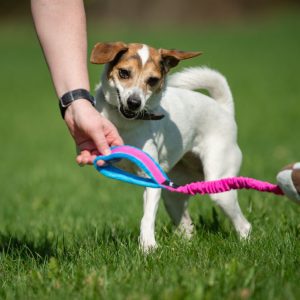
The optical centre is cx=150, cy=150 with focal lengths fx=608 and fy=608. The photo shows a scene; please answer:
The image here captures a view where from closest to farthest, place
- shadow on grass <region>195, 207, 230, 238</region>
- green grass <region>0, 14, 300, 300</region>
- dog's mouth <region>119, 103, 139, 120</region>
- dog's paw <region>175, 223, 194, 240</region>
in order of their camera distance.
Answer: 1. green grass <region>0, 14, 300, 300</region>
2. dog's paw <region>175, 223, 194, 240</region>
3. dog's mouth <region>119, 103, 139, 120</region>
4. shadow on grass <region>195, 207, 230, 238</region>

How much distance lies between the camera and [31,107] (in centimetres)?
1867

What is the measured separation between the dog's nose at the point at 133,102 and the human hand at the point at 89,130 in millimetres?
1086

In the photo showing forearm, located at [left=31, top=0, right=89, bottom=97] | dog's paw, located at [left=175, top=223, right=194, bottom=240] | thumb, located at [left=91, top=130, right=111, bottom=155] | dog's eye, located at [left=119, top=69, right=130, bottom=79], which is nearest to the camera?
thumb, located at [left=91, top=130, right=111, bottom=155]

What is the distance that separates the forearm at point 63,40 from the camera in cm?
325

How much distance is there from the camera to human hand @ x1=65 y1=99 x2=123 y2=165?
3.12m

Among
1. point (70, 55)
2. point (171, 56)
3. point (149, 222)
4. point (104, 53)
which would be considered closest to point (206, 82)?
point (171, 56)

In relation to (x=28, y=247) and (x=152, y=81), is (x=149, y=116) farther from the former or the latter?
(x=28, y=247)

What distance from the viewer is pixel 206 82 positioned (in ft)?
17.6

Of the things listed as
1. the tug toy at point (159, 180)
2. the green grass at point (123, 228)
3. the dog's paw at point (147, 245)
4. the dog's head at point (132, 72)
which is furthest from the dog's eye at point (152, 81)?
the tug toy at point (159, 180)

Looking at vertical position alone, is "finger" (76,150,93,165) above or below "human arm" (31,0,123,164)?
below

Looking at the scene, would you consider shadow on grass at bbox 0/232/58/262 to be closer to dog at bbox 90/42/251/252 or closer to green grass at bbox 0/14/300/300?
green grass at bbox 0/14/300/300

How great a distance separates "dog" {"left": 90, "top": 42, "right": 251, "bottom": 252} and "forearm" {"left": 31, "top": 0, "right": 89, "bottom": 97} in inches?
35.5

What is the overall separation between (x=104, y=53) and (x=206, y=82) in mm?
1323

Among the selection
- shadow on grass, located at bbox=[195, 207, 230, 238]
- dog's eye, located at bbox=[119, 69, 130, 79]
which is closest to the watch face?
dog's eye, located at bbox=[119, 69, 130, 79]
